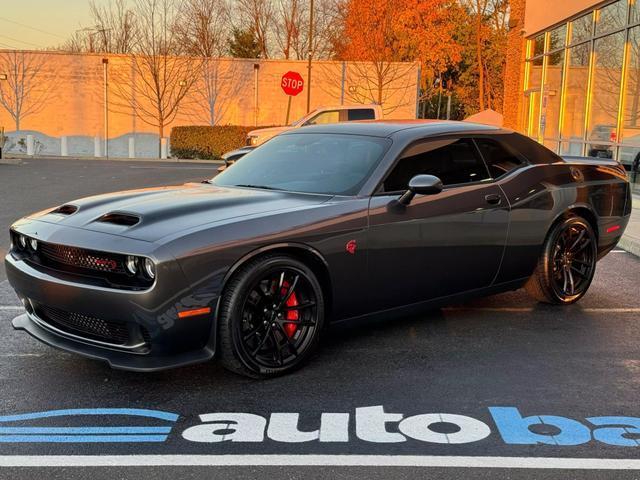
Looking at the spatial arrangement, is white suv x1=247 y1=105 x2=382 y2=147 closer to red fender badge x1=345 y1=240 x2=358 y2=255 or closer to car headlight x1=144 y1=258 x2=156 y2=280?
red fender badge x1=345 y1=240 x2=358 y2=255

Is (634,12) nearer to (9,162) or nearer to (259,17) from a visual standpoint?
(9,162)

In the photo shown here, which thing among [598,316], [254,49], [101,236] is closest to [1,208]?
[101,236]

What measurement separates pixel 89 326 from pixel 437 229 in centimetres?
236

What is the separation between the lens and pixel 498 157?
555 cm

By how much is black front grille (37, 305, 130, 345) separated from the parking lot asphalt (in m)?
0.33

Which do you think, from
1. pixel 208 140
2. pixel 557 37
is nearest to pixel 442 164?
pixel 557 37

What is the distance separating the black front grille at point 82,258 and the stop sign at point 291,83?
25.1 m

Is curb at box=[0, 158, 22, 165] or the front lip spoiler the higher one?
curb at box=[0, 158, 22, 165]

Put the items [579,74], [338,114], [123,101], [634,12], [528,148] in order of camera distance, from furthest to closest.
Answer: [123,101] → [338,114] → [579,74] → [634,12] → [528,148]

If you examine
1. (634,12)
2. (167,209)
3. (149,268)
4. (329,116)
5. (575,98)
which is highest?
(634,12)

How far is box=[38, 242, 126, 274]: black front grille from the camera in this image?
375cm

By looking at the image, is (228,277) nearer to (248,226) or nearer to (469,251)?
(248,226)

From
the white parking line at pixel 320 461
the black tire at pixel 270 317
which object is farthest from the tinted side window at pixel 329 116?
the white parking line at pixel 320 461

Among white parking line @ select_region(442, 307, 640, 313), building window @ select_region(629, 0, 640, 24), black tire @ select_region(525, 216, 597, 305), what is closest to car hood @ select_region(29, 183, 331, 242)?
white parking line @ select_region(442, 307, 640, 313)
